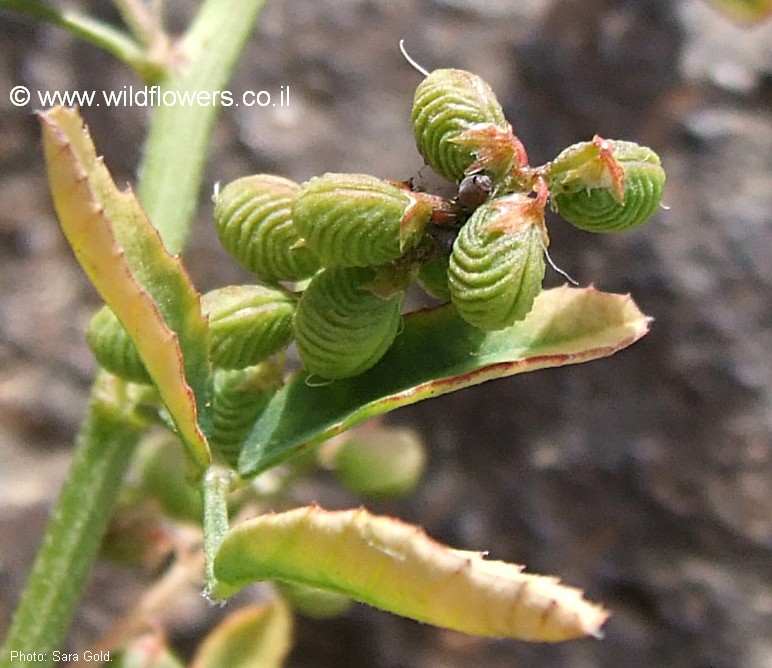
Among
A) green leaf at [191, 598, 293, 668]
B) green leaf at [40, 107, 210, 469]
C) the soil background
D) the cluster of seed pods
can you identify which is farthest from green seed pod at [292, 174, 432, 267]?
the soil background

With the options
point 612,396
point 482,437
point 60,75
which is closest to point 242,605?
point 482,437

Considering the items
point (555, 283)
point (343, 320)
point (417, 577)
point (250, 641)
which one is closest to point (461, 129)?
point (343, 320)

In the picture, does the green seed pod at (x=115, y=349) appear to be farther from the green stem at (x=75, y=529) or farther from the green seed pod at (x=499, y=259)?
the green seed pod at (x=499, y=259)

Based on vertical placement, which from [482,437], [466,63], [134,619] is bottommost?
[134,619]

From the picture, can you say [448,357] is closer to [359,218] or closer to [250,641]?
[359,218]

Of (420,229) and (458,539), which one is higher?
(458,539)

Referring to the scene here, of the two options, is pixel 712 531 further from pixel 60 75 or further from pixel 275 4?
pixel 60 75

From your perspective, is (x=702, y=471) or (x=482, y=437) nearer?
(x=702, y=471)
